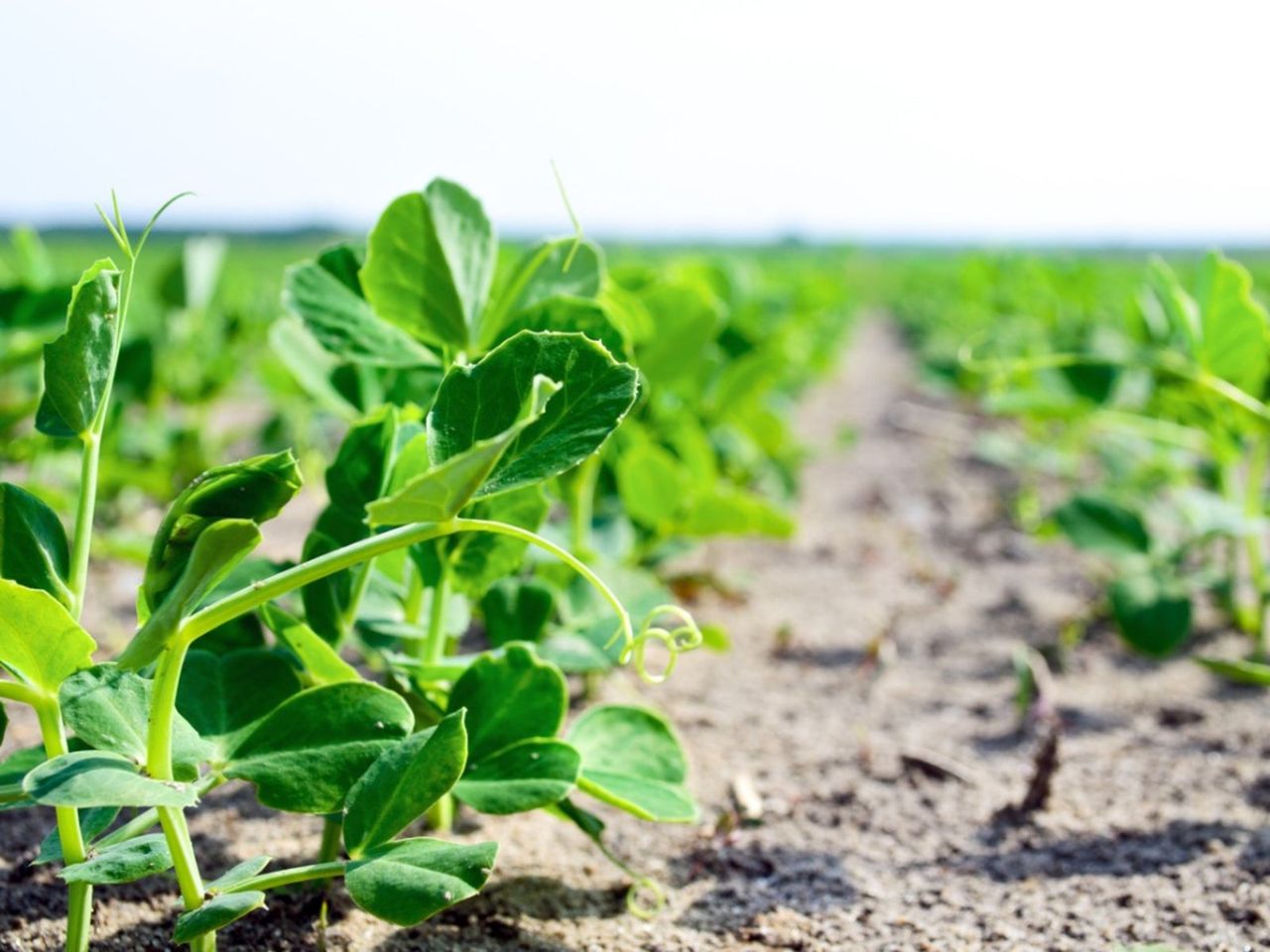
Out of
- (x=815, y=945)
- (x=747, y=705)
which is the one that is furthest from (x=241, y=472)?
(x=747, y=705)

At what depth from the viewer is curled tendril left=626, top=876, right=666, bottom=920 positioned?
1233 mm

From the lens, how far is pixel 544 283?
132 cm

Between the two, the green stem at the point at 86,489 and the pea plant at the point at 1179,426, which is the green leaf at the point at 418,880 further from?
the pea plant at the point at 1179,426

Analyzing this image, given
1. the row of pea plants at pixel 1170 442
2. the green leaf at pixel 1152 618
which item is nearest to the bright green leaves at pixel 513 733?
the row of pea plants at pixel 1170 442

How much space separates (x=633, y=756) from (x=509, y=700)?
0.19 metres

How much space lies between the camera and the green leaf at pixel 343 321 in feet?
4.00

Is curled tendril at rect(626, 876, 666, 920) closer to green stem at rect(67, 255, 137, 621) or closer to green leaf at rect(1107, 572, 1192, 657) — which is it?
green stem at rect(67, 255, 137, 621)

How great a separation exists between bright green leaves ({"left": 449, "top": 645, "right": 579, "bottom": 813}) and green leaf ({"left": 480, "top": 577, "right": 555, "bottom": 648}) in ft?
0.68

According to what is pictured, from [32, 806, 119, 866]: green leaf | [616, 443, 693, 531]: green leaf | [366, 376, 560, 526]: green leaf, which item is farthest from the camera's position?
[616, 443, 693, 531]: green leaf

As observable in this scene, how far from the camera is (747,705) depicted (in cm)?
204

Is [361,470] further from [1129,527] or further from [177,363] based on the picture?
[177,363]

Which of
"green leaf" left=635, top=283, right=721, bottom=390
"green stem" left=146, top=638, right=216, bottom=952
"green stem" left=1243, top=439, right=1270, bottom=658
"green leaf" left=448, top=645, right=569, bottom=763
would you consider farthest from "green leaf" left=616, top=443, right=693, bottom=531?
"green stem" left=146, top=638, right=216, bottom=952

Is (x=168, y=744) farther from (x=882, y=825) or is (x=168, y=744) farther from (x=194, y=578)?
(x=882, y=825)

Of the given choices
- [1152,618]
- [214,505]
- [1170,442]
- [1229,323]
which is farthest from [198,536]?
[1170,442]
